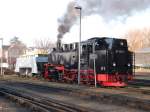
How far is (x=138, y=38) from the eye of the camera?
129m

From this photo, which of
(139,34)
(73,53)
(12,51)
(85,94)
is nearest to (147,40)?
(139,34)

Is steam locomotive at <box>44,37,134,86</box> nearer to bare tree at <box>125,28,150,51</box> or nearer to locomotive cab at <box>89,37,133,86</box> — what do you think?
locomotive cab at <box>89,37,133,86</box>

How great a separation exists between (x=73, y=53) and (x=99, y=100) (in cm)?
1428

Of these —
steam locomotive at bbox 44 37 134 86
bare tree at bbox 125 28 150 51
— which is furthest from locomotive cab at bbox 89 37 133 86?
bare tree at bbox 125 28 150 51

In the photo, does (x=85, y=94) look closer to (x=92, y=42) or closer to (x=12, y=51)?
(x=92, y=42)

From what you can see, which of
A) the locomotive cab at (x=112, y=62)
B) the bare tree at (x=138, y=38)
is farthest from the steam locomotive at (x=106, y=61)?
the bare tree at (x=138, y=38)

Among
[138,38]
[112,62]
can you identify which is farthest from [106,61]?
[138,38]

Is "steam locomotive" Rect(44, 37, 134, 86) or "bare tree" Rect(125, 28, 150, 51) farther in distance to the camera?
"bare tree" Rect(125, 28, 150, 51)

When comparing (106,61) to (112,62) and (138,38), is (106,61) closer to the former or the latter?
(112,62)

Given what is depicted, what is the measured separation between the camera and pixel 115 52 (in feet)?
95.2

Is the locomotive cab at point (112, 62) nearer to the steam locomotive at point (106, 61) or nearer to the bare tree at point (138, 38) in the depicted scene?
the steam locomotive at point (106, 61)

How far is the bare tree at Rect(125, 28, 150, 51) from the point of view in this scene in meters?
127

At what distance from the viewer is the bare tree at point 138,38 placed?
418 ft

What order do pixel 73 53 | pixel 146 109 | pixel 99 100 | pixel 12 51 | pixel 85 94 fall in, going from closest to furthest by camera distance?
pixel 146 109
pixel 99 100
pixel 85 94
pixel 73 53
pixel 12 51
